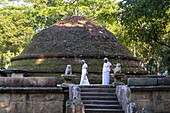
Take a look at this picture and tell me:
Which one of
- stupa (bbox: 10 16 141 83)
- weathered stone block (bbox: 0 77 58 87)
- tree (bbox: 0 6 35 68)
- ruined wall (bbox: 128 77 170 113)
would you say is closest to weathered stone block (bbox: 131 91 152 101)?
ruined wall (bbox: 128 77 170 113)

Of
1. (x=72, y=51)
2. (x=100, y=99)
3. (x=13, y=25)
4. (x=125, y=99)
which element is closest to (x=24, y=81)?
(x=100, y=99)

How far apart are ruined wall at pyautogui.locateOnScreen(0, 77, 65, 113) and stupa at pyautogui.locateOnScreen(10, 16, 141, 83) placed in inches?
308

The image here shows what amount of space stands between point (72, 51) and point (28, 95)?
960 cm

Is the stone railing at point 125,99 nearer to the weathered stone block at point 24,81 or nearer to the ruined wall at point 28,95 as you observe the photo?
the ruined wall at point 28,95

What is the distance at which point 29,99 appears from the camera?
882 cm

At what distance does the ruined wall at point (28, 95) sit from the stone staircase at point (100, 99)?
107cm

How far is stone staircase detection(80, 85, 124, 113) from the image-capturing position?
29.5 feet

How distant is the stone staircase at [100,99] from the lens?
8984 mm

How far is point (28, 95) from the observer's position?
8.80 m

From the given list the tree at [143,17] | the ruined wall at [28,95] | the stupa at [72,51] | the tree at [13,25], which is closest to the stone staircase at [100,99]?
the ruined wall at [28,95]

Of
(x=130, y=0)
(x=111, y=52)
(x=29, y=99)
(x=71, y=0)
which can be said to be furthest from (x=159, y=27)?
(x=71, y=0)

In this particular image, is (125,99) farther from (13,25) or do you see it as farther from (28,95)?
(13,25)

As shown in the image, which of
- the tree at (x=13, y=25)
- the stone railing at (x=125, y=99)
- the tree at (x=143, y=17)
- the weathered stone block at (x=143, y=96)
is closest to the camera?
the stone railing at (x=125, y=99)

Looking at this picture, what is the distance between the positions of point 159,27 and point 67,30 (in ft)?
24.2
